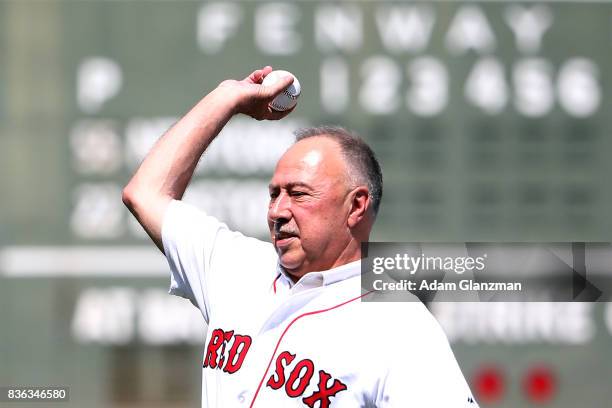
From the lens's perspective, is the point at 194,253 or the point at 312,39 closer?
the point at 194,253

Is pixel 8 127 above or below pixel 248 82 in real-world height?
above

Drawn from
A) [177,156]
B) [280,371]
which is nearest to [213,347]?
[280,371]

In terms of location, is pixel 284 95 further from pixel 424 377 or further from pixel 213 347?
pixel 424 377

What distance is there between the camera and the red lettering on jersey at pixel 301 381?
2188 millimetres

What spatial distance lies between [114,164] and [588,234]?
2623mm

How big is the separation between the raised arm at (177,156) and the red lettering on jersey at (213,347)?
27 centimetres

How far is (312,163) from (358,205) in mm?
142

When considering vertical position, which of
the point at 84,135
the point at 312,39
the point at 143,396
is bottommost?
the point at 143,396

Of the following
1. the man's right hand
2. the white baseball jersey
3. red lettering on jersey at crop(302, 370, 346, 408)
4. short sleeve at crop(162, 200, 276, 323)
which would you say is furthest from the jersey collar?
the man's right hand

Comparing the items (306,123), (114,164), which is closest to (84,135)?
(114,164)

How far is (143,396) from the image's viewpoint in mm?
6039

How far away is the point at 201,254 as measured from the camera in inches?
100.0

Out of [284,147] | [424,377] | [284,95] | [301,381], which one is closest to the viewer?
[424,377]

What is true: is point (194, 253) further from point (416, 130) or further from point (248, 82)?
point (416, 130)
